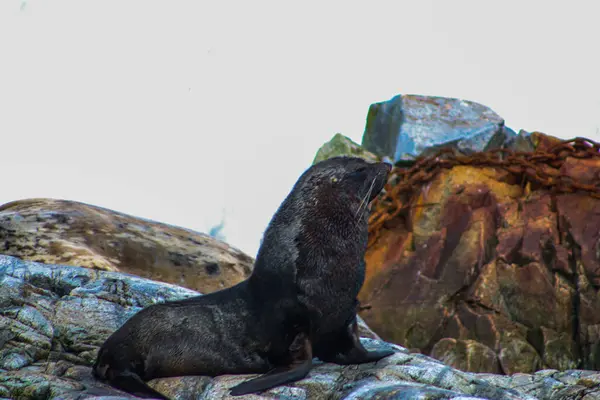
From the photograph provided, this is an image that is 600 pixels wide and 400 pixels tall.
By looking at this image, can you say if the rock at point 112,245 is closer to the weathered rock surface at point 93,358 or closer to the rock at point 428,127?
the weathered rock surface at point 93,358

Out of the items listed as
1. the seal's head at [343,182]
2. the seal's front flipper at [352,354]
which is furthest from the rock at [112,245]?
the seal's front flipper at [352,354]

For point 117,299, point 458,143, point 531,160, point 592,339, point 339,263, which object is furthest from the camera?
point 458,143

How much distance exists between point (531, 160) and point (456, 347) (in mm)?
3013

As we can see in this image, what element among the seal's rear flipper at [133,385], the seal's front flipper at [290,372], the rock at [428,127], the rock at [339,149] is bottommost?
the seal's rear flipper at [133,385]

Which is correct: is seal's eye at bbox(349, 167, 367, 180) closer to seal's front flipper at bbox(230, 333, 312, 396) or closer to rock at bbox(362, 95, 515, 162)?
seal's front flipper at bbox(230, 333, 312, 396)

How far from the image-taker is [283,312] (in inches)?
213

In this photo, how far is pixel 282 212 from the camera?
5816 mm

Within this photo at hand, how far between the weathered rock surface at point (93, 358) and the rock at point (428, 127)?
219 inches

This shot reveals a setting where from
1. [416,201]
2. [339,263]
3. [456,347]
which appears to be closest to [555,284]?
[456,347]

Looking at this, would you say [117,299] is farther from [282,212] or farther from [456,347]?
[456,347]

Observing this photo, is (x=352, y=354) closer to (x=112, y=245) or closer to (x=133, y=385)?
(x=133, y=385)

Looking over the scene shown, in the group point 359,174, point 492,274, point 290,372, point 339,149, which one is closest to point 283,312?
point 290,372

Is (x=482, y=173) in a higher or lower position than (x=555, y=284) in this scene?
higher

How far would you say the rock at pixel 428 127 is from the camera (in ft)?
38.4
